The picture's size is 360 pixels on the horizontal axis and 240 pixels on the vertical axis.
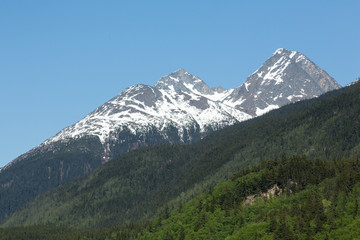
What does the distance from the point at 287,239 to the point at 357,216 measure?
86.8 ft

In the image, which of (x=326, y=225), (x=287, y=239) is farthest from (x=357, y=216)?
(x=287, y=239)

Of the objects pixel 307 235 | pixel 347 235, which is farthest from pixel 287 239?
pixel 347 235

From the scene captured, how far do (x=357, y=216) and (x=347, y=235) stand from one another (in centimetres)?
1320

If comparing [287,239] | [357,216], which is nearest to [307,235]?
[287,239]

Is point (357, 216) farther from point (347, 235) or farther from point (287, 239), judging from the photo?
point (287, 239)

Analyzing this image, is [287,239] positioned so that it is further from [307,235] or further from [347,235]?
[347,235]

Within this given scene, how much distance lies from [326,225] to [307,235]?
825 centimetres

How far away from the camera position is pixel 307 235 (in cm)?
19775

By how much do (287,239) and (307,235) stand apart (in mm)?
7190

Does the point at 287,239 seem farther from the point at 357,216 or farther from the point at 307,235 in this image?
the point at 357,216

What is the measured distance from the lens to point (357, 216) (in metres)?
199

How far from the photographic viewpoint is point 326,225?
200 m
